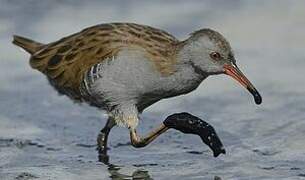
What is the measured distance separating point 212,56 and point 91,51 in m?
1.24

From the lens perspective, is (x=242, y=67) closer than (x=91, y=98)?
No

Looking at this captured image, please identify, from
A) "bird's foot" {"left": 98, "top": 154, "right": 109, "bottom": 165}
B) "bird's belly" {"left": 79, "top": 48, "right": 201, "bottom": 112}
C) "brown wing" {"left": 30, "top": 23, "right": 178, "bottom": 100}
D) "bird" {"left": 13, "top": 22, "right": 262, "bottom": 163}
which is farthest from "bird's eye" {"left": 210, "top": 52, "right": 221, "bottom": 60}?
"bird's foot" {"left": 98, "top": 154, "right": 109, "bottom": 165}

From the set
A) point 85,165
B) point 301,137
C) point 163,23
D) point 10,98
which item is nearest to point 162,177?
point 85,165

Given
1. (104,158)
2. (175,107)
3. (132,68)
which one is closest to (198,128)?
(132,68)

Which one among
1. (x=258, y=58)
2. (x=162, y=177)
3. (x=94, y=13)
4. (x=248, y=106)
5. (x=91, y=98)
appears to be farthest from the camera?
(x=94, y=13)

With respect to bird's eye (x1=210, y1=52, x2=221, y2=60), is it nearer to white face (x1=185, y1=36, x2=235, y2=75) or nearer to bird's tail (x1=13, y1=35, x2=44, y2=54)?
white face (x1=185, y1=36, x2=235, y2=75)

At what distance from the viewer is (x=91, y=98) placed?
34.9 ft

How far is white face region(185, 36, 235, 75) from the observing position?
9.94 metres

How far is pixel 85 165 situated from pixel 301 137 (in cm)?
199

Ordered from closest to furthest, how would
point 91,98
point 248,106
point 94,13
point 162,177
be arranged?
point 162,177
point 91,98
point 248,106
point 94,13

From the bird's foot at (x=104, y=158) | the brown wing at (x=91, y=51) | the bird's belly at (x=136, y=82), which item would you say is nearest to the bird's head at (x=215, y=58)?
the bird's belly at (x=136, y=82)

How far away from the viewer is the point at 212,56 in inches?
392

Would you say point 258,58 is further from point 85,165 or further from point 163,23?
point 85,165

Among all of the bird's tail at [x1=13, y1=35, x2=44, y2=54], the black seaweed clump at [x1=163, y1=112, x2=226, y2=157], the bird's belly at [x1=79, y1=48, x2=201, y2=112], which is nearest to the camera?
the black seaweed clump at [x1=163, y1=112, x2=226, y2=157]
